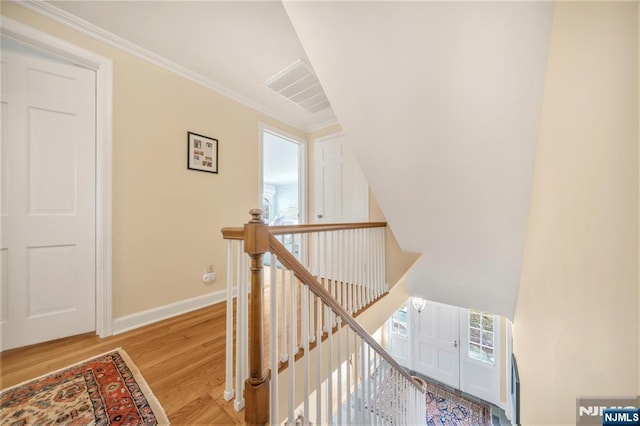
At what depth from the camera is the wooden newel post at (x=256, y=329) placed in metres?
0.94

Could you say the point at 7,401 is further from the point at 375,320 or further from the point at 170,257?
the point at 375,320

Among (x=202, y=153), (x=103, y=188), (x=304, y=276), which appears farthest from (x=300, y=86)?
(x=304, y=276)

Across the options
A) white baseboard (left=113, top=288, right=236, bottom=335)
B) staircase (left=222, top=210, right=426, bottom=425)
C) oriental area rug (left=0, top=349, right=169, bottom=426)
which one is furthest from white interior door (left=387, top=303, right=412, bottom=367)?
oriental area rug (left=0, top=349, right=169, bottom=426)

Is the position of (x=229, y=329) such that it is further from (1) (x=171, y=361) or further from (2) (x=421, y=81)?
(2) (x=421, y=81)

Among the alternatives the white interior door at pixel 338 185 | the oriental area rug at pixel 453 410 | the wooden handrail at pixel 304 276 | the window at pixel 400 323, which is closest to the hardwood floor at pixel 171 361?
the wooden handrail at pixel 304 276

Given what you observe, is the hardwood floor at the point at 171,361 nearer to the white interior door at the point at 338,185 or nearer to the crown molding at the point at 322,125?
the white interior door at the point at 338,185

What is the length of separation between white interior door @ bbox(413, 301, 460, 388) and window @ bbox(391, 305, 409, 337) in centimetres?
23

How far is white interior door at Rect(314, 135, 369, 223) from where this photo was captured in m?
3.08

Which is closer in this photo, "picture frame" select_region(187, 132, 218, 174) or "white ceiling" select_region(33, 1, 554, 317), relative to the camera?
"white ceiling" select_region(33, 1, 554, 317)

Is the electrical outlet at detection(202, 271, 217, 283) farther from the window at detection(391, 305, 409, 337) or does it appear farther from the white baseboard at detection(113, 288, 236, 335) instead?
the window at detection(391, 305, 409, 337)

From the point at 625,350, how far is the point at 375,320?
2.09m

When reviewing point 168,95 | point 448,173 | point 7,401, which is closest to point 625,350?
point 448,173

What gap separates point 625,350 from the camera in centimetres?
56
